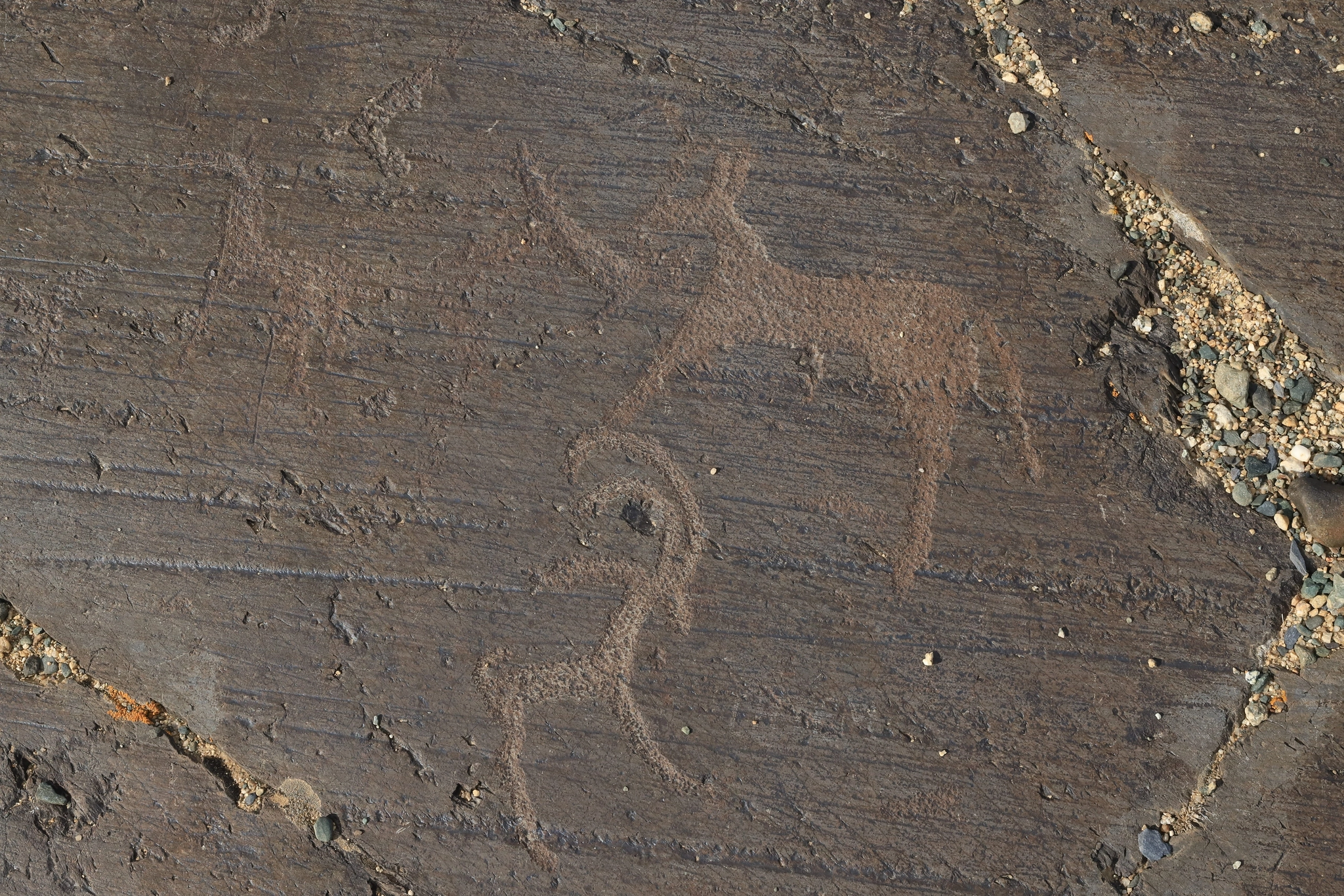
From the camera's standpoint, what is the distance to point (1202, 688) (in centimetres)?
209

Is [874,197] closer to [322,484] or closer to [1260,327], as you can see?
[1260,327]

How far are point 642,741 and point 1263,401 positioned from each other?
1.76m

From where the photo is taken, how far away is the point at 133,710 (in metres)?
2.14

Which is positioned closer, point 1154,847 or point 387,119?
point 1154,847

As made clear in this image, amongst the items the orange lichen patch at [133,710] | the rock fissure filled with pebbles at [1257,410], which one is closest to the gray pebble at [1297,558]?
the rock fissure filled with pebbles at [1257,410]

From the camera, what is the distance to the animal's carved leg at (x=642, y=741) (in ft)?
6.89

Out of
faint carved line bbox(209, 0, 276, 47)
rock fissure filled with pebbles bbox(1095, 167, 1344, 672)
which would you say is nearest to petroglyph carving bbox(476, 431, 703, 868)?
rock fissure filled with pebbles bbox(1095, 167, 1344, 672)

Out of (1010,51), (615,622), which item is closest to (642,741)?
(615,622)

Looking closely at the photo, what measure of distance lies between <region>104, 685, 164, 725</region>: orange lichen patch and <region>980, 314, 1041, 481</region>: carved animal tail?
2.25 m

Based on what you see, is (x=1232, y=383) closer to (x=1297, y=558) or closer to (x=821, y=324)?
(x=1297, y=558)

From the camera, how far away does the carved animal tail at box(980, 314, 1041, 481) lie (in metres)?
2.14

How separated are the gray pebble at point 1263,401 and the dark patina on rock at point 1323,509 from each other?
0.14 metres

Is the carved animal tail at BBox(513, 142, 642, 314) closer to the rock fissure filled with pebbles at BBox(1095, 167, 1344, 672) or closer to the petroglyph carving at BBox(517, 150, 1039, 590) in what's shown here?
the petroglyph carving at BBox(517, 150, 1039, 590)

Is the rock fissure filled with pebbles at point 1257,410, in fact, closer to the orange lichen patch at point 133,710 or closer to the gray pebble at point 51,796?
the orange lichen patch at point 133,710
